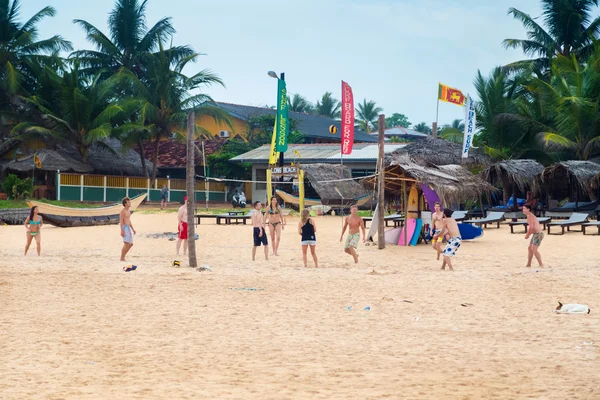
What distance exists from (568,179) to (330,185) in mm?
9708

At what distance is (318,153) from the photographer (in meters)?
38.4

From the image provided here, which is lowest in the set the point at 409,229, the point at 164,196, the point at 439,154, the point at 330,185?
the point at 409,229

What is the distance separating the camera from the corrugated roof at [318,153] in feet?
120

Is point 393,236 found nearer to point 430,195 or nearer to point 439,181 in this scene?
point 430,195

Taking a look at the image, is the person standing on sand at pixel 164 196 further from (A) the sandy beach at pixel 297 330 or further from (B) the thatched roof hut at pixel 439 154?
(A) the sandy beach at pixel 297 330

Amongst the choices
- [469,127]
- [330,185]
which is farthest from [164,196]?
[469,127]

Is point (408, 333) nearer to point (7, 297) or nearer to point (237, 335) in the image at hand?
point (237, 335)

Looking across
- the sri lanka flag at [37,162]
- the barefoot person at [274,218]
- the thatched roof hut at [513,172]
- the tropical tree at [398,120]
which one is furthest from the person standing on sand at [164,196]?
the tropical tree at [398,120]

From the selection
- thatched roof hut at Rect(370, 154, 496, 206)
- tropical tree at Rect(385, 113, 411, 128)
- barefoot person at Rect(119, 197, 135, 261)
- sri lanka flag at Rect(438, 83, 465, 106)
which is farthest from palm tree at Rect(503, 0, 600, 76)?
tropical tree at Rect(385, 113, 411, 128)

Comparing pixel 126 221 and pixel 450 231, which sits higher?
pixel 126 221

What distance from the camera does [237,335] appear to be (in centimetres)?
786

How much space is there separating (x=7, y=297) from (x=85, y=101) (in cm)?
2656

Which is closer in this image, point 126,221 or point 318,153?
point 126,221

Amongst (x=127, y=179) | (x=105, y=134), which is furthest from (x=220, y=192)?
(x=105, y=134)
